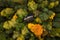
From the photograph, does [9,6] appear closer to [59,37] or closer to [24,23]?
[24,23]

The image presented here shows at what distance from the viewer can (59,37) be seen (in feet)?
5.74

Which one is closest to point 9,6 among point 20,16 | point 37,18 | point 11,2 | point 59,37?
point 11,2

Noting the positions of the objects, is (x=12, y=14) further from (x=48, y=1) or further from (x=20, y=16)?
(x=48, y=1)

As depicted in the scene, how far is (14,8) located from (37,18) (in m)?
0.25

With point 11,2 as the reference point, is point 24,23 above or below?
below

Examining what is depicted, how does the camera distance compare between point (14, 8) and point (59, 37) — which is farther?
A: point (14, 8)

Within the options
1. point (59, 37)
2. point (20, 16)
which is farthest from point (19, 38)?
point (59, 37)

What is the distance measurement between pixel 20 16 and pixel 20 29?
0.12 m

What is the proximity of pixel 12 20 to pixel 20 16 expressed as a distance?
0.08 m

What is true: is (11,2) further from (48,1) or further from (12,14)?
(48,1)

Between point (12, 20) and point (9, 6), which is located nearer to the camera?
point (12, 20)

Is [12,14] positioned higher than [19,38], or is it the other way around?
[12,14]

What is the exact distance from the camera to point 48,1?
6.17ft

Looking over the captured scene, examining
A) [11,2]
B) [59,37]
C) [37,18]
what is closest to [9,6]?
[11,2]
